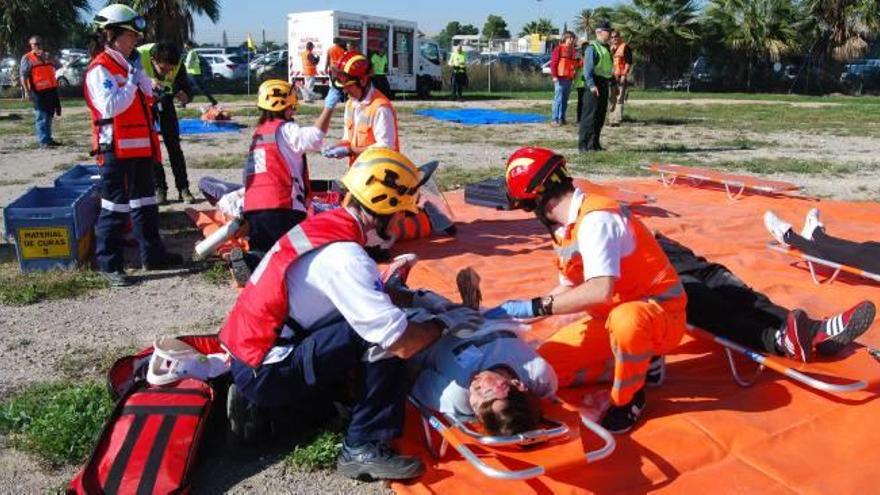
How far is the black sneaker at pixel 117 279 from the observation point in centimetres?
597

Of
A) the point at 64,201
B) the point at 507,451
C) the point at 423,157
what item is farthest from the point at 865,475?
the point at 423,157

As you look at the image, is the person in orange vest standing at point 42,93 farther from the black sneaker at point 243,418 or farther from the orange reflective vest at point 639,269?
the orange reflective vest at point 639,269

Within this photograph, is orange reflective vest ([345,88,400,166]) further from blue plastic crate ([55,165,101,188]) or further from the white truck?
the white truck

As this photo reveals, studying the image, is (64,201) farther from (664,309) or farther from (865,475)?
(865,475)

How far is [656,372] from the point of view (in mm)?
3957

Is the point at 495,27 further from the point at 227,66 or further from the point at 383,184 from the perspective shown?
the point at 383,184

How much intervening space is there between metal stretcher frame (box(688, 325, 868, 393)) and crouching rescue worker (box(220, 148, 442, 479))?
1791 millimetres

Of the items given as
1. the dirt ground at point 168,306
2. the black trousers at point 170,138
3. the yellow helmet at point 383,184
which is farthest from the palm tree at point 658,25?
the yellow helmet at point 383,184

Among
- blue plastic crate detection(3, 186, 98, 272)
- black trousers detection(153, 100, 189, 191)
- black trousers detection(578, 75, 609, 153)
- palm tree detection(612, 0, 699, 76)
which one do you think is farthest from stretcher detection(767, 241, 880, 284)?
palm tree detection(612, 0, 699, 76)

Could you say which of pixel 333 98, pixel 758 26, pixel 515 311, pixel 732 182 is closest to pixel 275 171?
pixel 333 98

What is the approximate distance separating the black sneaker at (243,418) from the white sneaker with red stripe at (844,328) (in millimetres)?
2819

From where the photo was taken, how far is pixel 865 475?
3227 mm

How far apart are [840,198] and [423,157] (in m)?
6.28

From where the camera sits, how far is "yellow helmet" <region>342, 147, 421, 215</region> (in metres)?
3.16
